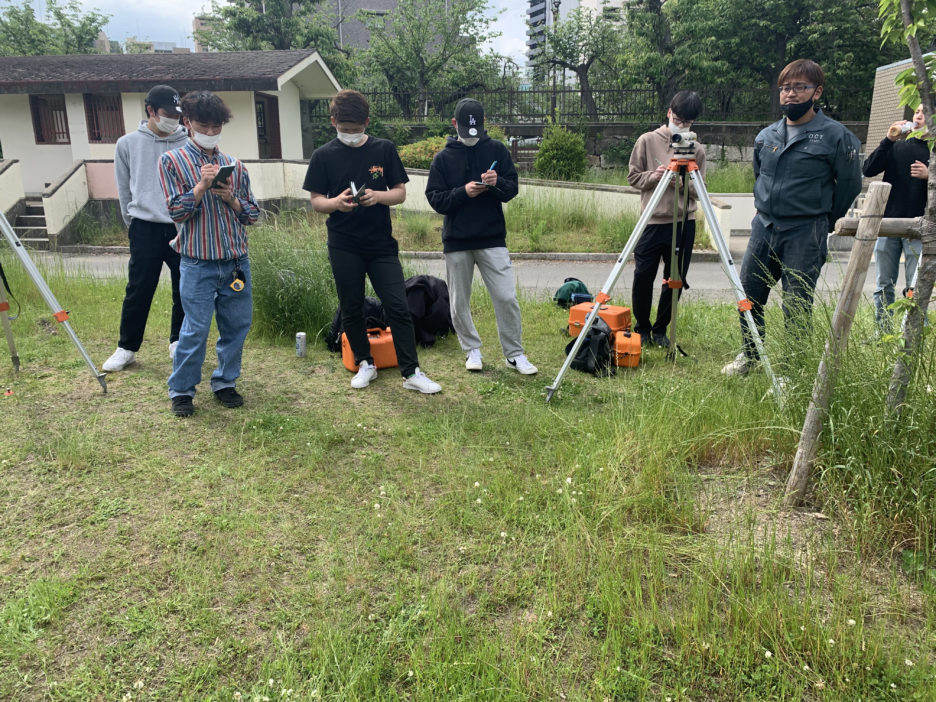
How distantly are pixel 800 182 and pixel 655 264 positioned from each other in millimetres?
1484

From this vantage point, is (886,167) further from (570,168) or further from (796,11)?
(796,11)

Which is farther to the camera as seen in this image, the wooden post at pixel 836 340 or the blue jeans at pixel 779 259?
the blue jeans at pixel 779 259

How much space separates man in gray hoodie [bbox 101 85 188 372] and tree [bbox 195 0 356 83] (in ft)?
77.3

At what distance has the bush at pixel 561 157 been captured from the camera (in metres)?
17.3

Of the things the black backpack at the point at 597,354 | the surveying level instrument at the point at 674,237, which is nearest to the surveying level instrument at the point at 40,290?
the surveying level instrument at the point at 674,237

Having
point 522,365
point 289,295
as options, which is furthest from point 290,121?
point 522,365

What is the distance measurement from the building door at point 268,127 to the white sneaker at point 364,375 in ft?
55.7

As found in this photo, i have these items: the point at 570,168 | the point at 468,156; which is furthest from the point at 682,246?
the point at 570,168

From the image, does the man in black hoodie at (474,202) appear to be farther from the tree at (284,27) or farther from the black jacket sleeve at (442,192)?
the tree at (284,27)

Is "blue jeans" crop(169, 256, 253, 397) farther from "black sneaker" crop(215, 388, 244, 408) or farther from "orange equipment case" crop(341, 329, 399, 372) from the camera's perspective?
"orange equipment case" crop(341, 329, 399, 372)

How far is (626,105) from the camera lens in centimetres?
2286

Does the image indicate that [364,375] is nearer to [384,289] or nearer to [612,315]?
[384,289]

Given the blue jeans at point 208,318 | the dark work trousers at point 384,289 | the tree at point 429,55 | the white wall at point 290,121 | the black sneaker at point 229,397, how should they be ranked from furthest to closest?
the tree at point 429,55 < the white wall at point 290,121 < the dark work trousers at point 384,289 < the black sneaker at point 229,397 < the blue jeans at point 208,318

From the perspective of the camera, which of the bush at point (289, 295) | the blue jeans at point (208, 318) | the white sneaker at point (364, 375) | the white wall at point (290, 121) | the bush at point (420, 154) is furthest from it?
the white wall at point (290, 121)
